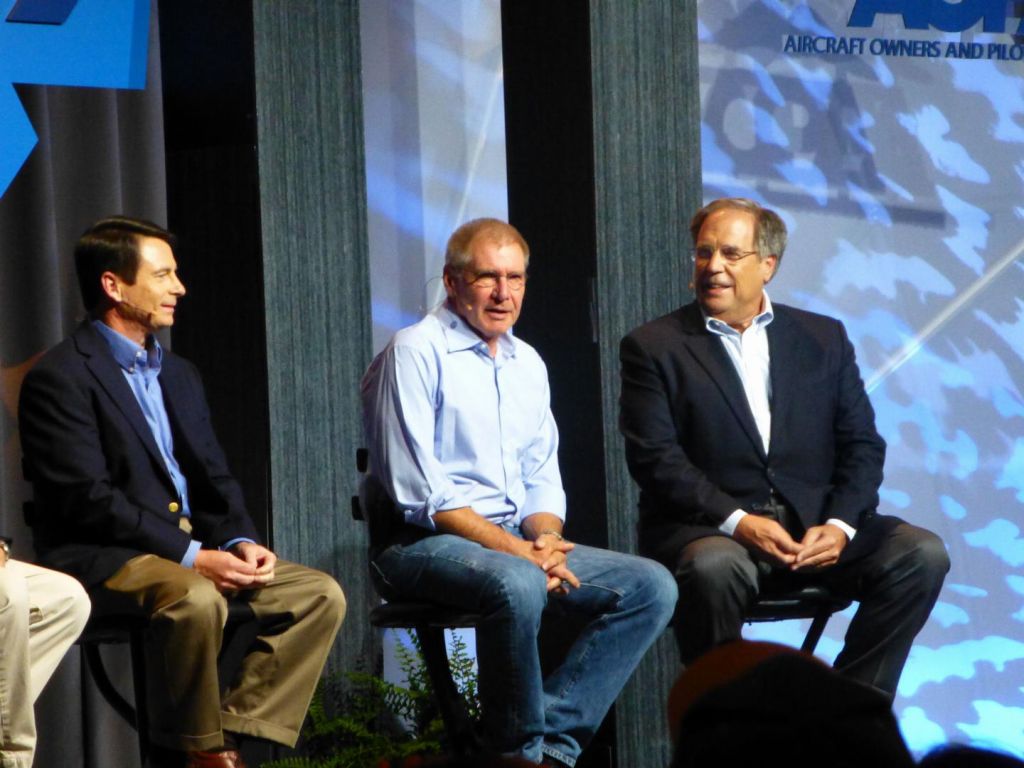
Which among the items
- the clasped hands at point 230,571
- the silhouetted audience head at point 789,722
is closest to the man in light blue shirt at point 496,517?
the clasped hands at point 230,571

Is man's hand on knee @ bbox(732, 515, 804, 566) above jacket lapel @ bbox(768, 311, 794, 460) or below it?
below

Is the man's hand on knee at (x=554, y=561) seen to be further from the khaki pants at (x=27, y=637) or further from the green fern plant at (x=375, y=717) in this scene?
the khaki pants at (x=27, y=637)

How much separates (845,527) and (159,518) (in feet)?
5.34

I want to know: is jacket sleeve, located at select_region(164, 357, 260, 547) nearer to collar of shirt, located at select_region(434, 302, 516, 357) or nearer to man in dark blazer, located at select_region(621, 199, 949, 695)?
collar of shirt, located at select_region(434, 302, 516, 357)

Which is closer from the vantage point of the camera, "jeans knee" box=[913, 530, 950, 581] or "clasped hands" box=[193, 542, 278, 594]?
"clasped hands" box=[193, 542, 278, 594]

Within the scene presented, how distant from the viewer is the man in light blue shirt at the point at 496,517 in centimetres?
320

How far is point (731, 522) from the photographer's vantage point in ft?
11.6

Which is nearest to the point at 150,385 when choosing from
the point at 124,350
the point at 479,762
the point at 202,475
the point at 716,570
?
the point at 124,350

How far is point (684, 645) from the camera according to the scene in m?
3.50

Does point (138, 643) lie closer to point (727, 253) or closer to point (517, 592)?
point (517, 592)

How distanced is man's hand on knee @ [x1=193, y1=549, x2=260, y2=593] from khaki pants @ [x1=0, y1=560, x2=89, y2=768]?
1.04 ft

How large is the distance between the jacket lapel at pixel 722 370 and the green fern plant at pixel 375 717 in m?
1.10

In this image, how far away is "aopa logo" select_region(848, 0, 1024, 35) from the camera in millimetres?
4906

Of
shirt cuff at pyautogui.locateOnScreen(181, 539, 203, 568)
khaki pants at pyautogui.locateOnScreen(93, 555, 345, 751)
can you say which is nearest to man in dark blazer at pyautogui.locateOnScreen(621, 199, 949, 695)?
khaki pants at pyautogui.locateOnScreen(93, 555, 345, 751)
